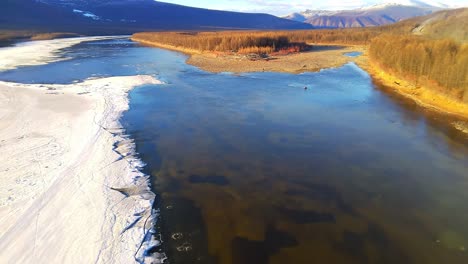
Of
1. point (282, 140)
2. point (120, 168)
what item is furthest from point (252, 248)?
point (282, 140)

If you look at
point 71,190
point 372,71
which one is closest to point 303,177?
point 71,190

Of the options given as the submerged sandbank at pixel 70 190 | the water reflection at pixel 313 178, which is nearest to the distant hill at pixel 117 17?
the submerged sandbank at pixel 70 190

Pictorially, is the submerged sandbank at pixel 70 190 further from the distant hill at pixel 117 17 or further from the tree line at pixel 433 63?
the distant hill at pixel 117 17

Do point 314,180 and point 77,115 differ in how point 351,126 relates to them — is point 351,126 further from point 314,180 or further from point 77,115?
point 77,115

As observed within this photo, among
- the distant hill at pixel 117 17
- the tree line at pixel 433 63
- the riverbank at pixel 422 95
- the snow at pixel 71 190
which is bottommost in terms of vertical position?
the snow at pixel 71 190

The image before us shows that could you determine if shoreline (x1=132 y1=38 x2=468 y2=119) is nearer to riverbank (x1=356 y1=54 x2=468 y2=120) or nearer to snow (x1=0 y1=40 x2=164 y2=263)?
riverbank (x1=356 y1=54 x2=468 y2=120)

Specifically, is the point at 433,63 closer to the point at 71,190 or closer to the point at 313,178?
the point at 313,178
